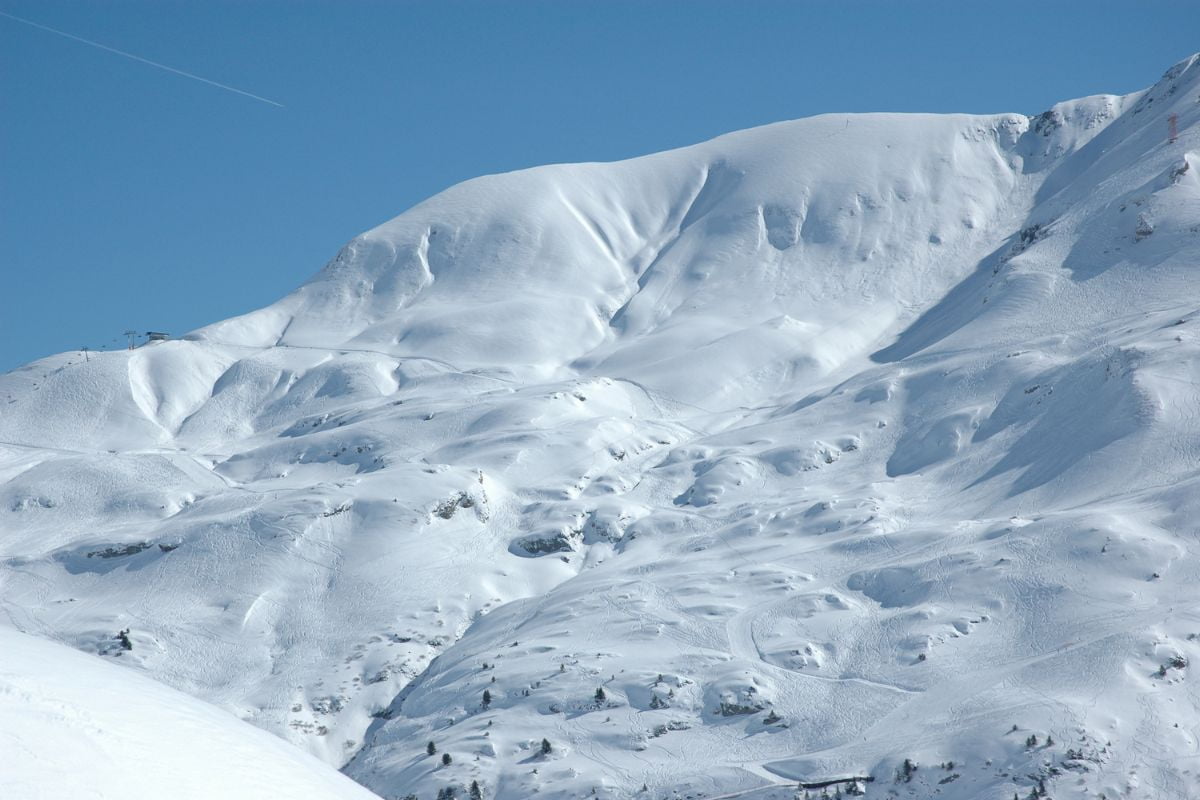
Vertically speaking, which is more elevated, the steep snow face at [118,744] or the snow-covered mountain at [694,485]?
the steep snow face at [118,744]

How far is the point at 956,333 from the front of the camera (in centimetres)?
11431

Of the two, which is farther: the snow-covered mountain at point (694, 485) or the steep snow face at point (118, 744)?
the snow-covered mountain at point (694, 485)

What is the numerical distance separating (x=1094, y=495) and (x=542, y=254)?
95010 millimetres

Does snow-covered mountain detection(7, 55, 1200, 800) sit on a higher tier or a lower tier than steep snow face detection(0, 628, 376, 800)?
lower

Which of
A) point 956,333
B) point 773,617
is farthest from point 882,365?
point 773,617

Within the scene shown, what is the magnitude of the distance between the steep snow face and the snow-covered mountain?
0.14 m

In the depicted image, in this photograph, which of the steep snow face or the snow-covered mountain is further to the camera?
the snow-covered mountain

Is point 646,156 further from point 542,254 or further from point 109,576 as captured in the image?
point 109,576

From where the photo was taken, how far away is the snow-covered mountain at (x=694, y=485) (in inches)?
2228

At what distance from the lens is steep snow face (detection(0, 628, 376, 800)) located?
11.9 metres

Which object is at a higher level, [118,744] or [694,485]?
[118,744]

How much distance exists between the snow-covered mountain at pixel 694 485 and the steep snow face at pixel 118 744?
139 mm

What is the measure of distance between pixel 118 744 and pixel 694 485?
83515 mm

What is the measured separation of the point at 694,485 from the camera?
95.3 m
